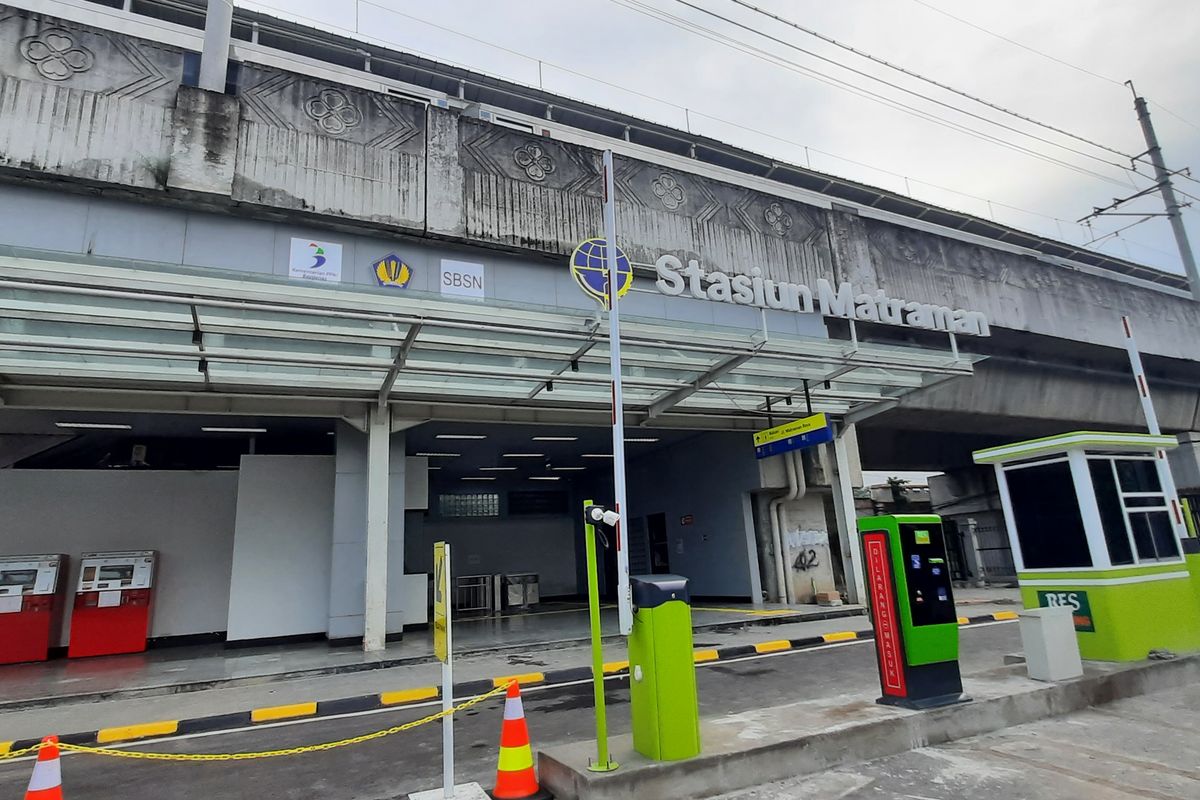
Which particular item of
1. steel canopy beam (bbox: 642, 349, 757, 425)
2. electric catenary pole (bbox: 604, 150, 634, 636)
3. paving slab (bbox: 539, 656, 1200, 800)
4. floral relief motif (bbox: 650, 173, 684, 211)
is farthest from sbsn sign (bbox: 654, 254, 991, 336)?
paving slab (bbox: 539, 656, 1200, 800)

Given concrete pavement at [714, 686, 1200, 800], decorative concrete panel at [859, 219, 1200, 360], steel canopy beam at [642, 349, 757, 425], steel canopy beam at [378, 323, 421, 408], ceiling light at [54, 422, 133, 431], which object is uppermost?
decorative concrete panel at [859, 219, 1200, 360]

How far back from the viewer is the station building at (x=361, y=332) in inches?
329

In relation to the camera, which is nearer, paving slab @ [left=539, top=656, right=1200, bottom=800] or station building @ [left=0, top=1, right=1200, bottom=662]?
paving slab @ [left=539, top=656, right=1200, bottom=800]

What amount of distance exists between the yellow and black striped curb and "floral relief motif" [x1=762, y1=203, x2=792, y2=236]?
409 inches

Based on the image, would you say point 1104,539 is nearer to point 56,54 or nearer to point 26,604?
point 26,604

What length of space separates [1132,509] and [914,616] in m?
3.96

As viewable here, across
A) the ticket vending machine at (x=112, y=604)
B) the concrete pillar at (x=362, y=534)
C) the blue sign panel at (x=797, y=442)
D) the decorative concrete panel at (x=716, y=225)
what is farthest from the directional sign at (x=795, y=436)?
the ticket vending machine at (x=112, y=604)

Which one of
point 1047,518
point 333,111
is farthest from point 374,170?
point 1047,518

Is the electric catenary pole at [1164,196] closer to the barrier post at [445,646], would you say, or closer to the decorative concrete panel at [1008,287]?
the decorative concrete panel at [1008,287]

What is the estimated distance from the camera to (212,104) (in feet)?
34.3

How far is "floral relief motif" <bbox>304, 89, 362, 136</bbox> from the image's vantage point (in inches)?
441

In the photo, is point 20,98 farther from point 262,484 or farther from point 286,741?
point 286,741

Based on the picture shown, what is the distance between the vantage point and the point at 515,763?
158 inches

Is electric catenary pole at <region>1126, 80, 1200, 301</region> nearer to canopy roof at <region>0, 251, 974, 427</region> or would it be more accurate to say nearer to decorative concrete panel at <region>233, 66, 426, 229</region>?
canopy roof at <region>0, 251, 974, 427</region>
